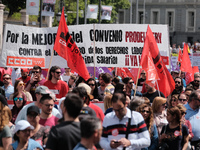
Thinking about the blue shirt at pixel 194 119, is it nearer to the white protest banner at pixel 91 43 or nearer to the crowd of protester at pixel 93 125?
the crowd of protester at pixel 93 125

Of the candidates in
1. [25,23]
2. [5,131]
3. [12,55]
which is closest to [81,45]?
[12,55]

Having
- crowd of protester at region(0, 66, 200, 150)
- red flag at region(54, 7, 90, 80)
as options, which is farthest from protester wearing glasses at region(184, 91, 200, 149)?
red flag at region(54, 7, 90, 80)

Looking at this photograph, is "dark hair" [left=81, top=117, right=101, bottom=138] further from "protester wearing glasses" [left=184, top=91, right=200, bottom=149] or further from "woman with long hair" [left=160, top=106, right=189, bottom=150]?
"protester wearing glasses" [left=184, top=91, right=200, bottom=149]

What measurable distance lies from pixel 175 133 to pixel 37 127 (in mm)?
1942

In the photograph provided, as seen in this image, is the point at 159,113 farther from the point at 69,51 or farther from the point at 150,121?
the point at 69,51

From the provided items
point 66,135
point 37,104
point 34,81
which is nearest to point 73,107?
point 66,135

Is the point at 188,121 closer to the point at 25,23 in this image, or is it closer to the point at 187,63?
the point at 187,63

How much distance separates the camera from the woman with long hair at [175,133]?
7004mm

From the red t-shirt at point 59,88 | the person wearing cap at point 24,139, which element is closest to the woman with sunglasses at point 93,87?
the red t-shirt at point 59,88

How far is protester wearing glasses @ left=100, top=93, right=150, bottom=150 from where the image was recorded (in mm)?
5934

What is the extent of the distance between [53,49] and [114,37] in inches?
62.7

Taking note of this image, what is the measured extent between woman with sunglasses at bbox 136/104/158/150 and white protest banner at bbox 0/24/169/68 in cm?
423

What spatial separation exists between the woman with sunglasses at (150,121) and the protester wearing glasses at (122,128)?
0.99 m

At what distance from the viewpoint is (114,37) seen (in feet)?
38.5
